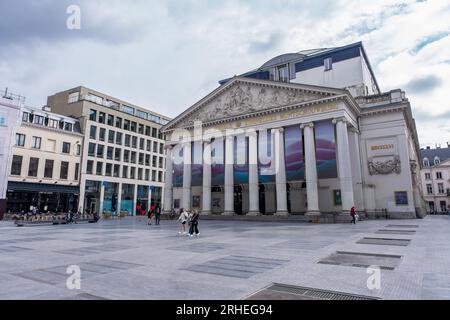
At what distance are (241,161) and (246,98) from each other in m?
8.36

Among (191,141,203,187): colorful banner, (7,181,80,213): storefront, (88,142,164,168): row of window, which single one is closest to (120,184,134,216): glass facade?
(88,142,164,168): row of window

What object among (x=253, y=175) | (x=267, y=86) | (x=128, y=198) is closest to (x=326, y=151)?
(x=253, y=175)

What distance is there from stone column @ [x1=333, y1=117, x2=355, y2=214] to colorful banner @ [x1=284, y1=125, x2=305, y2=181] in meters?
3.85

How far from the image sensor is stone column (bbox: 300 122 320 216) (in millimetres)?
29922

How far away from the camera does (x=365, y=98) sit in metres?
36.1

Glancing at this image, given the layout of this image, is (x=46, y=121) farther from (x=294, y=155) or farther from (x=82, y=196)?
(x=294, y=155)

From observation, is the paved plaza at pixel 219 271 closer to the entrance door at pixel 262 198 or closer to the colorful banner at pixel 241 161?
the colorful banner at pixel 241 161

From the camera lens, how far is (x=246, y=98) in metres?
37.1

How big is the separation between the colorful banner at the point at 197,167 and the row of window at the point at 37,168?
22537 mm

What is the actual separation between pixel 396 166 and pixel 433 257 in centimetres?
2699

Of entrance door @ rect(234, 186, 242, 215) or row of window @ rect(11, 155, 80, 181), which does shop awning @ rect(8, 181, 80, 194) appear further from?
entrance door @ rect(234, 186, 242, 215)

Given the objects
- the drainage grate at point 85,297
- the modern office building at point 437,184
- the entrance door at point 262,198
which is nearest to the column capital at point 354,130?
the entrance door at point 262,198
